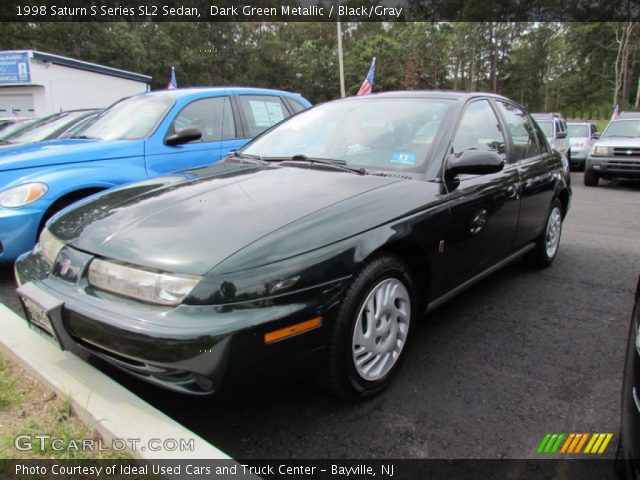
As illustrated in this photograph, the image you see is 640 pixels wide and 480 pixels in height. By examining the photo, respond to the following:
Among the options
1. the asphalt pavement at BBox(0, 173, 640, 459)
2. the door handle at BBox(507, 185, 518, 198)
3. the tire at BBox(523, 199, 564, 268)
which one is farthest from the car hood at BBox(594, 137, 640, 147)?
the door handle at BBox(507, 185, 518, 198)

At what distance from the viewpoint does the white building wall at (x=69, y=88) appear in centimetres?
1773

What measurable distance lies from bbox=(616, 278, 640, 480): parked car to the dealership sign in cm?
2056

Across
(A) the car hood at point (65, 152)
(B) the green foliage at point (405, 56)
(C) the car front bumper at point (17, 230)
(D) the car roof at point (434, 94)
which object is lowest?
(C) the car front bumper at point (17, 230)

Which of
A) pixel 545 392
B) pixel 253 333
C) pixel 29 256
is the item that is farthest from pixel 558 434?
pixel 29 256

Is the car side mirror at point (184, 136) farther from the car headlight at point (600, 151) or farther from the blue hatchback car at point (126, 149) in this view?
the car headlight at point (600, 151)

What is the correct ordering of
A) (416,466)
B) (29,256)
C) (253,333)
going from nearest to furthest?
(253,333) → (416,466) → (29,256)

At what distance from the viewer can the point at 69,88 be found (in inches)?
730

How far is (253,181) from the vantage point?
107 inches

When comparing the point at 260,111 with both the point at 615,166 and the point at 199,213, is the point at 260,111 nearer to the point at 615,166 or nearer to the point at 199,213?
the point at 199,213

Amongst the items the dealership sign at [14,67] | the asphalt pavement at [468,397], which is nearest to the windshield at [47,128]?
the asphalt pavement at [468,397]

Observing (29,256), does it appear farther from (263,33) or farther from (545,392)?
(263,33)

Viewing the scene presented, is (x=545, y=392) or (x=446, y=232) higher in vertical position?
(x=446, y=232)

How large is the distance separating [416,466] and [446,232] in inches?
50.7

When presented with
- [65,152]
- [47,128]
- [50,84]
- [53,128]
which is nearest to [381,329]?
[65,152]
